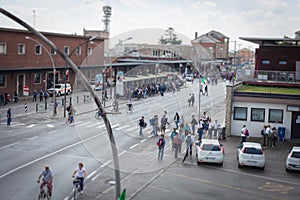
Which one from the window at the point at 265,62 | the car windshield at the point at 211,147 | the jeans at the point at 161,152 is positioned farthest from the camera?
the window at the point at 265,62

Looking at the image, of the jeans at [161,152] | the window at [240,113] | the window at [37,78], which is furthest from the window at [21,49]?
the jeans at [161,152]

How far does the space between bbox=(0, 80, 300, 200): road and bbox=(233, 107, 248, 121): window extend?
2.00 meters

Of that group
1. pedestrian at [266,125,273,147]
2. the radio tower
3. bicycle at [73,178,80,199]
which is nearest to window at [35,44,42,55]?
pedestrian at [266,125,273,147]

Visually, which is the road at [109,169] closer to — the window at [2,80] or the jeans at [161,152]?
the jeans at [161,152]

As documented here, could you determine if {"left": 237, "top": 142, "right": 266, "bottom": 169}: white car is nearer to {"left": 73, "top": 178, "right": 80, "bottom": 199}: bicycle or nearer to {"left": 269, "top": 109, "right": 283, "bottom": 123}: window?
{"left": 73, "top": 178, "right": 80, "bottom": 199}: bicycle

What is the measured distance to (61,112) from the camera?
4197cm

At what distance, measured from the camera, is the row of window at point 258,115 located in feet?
99.5

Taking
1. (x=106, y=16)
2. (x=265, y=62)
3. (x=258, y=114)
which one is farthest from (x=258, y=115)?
(x=106, y=16)

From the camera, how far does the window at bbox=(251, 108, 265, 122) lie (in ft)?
100

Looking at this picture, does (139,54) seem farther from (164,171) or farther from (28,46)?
(164,171)

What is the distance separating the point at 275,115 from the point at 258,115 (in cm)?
111

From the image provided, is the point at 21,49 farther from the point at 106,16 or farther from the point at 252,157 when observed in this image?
the point at 106,16

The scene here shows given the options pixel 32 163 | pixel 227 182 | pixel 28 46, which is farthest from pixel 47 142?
pixel 28 46

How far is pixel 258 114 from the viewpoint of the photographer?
3072 cm
